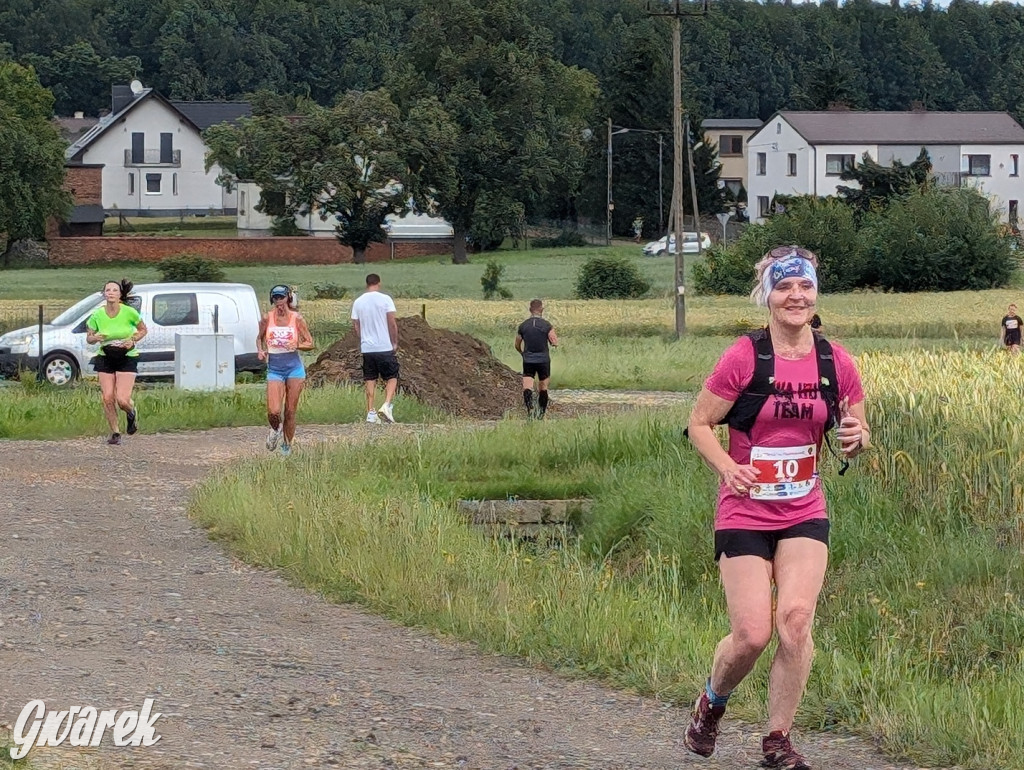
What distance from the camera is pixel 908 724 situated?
6285 mm

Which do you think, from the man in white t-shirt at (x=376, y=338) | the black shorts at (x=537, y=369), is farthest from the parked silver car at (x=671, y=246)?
the man in white t-shirt at (x=376, y=338)

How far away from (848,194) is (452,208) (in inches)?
808

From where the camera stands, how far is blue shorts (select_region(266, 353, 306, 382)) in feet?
51.5

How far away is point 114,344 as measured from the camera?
54.3 ft

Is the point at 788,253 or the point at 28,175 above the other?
the point at 28,175

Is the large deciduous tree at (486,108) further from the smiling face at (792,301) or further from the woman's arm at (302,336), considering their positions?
the smiling face at (792,301)

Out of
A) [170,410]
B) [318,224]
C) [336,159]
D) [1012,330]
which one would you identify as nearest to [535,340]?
[170,410]

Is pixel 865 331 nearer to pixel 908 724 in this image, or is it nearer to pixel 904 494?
pixel 904 494

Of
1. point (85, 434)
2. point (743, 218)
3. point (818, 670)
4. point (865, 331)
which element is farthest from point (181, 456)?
point (743, 218)

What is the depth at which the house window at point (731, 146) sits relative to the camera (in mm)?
125125

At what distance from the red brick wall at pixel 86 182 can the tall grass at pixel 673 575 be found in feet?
314

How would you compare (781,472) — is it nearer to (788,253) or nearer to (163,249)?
(788,253)

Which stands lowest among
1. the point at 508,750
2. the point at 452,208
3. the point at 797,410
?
the point at 508,750

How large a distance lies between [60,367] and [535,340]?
9.28 m
